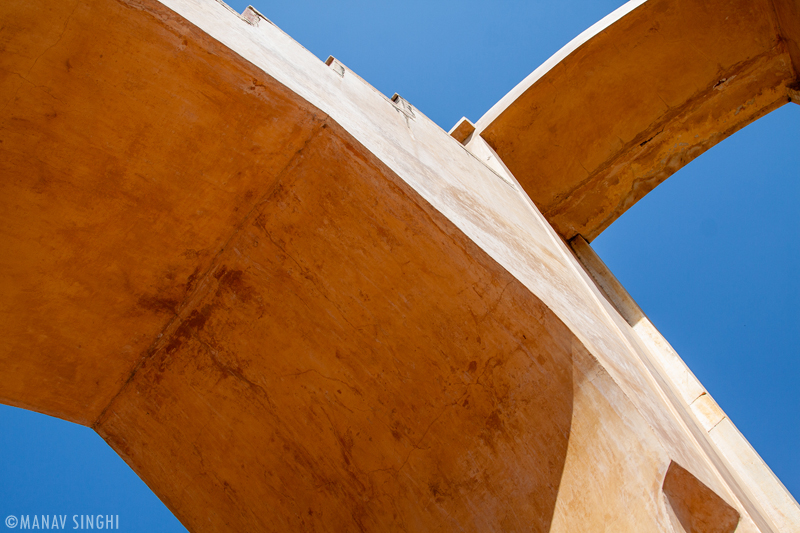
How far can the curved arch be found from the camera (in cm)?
538

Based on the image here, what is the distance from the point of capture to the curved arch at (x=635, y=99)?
5375 mm

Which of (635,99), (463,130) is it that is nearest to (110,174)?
(463,130)

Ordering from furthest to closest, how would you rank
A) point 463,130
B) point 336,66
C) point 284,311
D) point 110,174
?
1. point 463,130
2. point 336,66
3. point 284,311
4. point 110,174

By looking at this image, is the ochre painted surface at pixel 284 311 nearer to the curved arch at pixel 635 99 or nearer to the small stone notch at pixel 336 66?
the small stone notch at pixel 336 66

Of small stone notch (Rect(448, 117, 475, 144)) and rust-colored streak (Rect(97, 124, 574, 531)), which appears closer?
rust-colored streak (Rect(97, 124, 574, 531))

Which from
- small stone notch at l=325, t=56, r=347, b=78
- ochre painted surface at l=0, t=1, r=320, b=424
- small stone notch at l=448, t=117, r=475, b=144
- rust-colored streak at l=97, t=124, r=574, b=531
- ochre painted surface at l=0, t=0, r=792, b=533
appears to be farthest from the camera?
small stone notch at l=448, t=117, r=475, b=144

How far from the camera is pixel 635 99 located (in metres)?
5.76

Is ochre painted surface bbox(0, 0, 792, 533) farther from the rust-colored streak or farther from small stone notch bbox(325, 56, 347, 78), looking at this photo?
small stone notch bbox(325, 56, 347, 78)

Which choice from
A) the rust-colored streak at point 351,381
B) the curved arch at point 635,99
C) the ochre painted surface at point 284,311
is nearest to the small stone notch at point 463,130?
the curved arch at point 635,99

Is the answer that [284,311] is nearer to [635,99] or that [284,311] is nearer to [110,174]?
[110,174]

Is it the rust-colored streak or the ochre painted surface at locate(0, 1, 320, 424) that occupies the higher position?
the ochre painted surface at locate(0, 1, 320, 424)

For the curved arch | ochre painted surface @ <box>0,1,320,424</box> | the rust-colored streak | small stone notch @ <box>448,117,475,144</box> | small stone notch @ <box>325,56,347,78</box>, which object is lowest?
the rust-colored streak

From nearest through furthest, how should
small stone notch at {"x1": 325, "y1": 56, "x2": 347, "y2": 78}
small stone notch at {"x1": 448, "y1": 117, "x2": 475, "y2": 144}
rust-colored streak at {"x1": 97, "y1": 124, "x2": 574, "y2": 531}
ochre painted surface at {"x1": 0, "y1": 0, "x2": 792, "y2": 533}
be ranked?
ochre painted surface at {"x1": 0, "y1": 0, "x2": 792, "y2": 533}
rust-colored streak at {"x1": 97, "y1": 124, "x2": 574, "y2": 531}
small stone notch at {"x1": 325, "y1": 56, "x2": 347, "y2": 78}
small stone notch at {"x1": 448, "y1": 117, "x2": 475, "y2": 144}

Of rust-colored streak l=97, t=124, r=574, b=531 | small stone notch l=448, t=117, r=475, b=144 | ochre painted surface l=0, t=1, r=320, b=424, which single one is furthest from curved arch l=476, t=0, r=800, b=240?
ochre painted surface l=0, t=1, r=320, b=424
